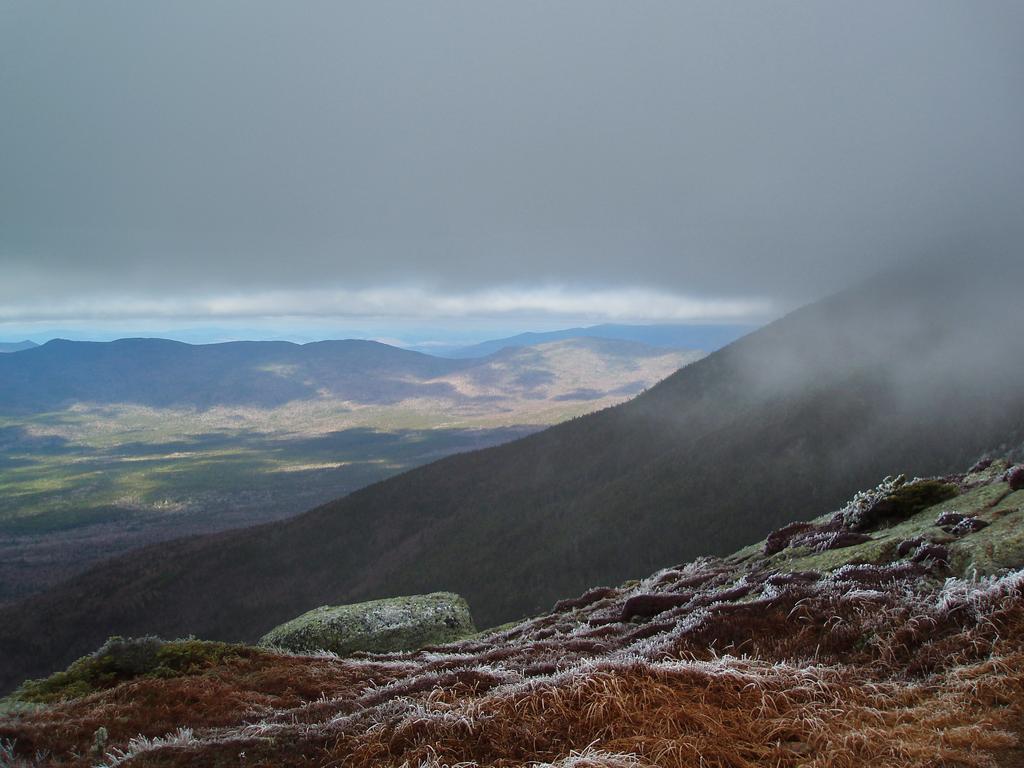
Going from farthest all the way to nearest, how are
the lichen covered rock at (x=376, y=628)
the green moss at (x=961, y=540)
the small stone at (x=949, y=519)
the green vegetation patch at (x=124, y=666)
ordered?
the lichen covered rock at (x=376, y=628)
the small stone at (x=949, y=519)
the green vegetation patch at (x=124, y=666)
the green moss at (x=961, y=540)

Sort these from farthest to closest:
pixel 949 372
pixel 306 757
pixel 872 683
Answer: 1. pixel 949 372
2. pixel 872 683
3. pixel 306 757

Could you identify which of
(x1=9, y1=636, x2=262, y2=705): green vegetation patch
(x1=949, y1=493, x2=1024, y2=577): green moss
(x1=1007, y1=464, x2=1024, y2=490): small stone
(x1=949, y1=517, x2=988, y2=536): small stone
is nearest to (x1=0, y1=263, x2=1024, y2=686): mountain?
(x1=9, y1=636, x2=262, y2=705): green vegetation patch

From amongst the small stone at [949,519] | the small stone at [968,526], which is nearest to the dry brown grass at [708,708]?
the small stone at [968,526]

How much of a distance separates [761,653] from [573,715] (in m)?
3.82

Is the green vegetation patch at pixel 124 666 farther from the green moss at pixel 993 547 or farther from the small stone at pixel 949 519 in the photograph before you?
the small stone at pixel 949 519

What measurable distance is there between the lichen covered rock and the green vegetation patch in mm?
12468

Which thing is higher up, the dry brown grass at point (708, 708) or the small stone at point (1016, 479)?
the small stone at point (1016, 479)

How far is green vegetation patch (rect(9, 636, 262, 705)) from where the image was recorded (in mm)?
13477

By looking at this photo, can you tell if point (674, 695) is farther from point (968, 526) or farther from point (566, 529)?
point (566, 529)

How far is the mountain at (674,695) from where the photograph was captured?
6227 millimetres

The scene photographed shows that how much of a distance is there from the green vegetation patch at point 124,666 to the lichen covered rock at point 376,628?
12468 mm

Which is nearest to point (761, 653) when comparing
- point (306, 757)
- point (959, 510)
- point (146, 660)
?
point (306, 757)

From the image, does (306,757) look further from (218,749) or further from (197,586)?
(197,586)

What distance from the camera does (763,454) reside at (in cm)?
16700
